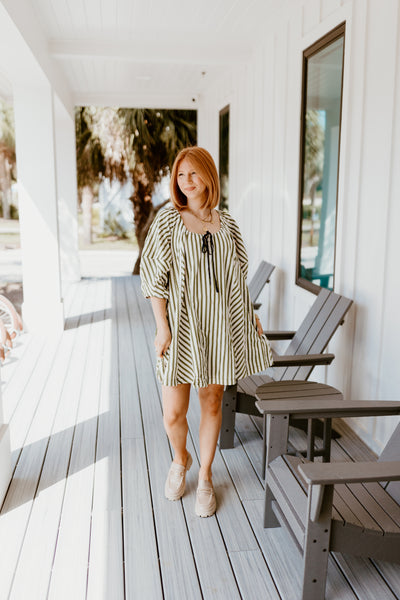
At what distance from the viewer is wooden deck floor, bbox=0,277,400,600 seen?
2.08m

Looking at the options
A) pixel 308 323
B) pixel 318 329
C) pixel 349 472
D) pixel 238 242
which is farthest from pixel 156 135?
pixel 349 472

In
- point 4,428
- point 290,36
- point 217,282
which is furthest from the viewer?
point 290,36

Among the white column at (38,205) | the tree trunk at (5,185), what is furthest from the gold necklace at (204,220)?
the tree trunk at (5,185)

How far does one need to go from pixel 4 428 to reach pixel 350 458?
73.0 inches

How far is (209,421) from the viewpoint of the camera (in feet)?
8.41

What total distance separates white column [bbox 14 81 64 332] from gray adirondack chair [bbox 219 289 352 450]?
10.7ft

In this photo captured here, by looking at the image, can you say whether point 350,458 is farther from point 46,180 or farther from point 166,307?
point 46,180

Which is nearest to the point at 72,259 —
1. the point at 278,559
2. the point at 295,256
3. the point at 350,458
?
the point at 295,256

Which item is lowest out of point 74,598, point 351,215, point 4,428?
point 74,598

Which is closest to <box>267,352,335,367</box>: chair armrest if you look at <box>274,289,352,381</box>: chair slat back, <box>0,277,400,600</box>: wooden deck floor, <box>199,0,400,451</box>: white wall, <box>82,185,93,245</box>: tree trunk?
<box>274,289,352,381</box>: chair slat back

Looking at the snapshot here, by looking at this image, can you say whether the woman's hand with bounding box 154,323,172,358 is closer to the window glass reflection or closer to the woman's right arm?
the woman's right arm

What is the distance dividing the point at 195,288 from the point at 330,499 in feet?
3.28

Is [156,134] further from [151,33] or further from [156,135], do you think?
[151,33]

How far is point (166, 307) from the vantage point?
95.5 inches
